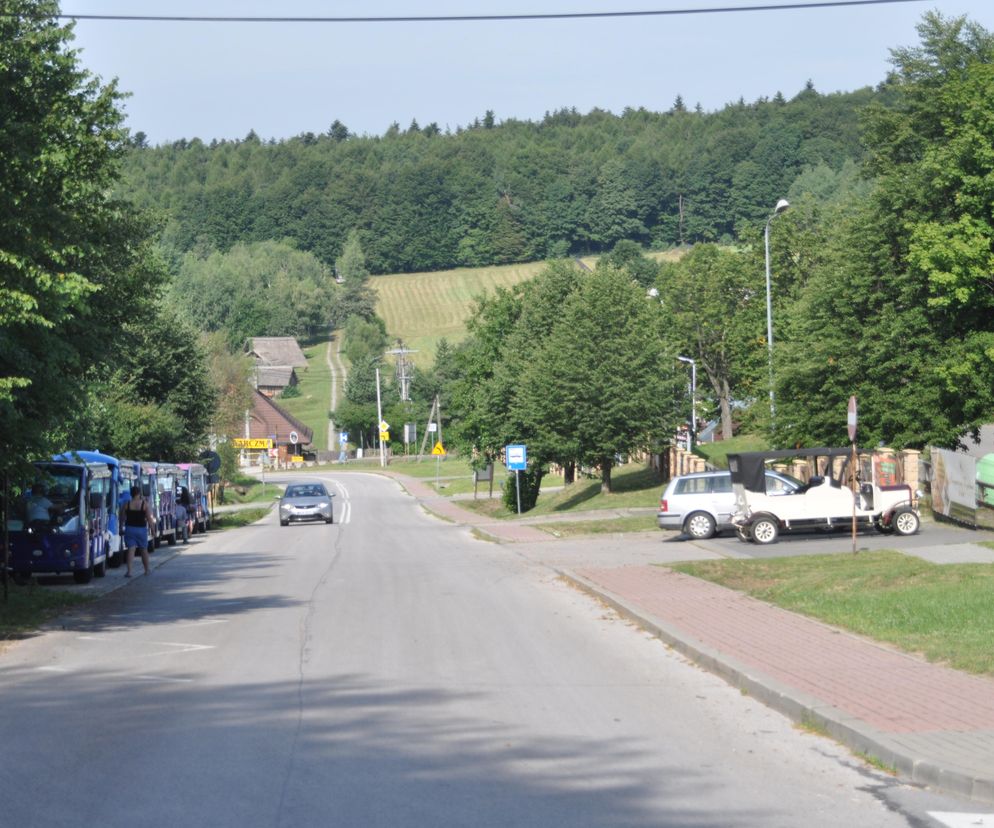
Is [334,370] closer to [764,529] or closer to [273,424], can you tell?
[273,424]

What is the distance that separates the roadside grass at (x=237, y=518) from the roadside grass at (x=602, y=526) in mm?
16105

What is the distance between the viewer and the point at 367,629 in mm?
16297

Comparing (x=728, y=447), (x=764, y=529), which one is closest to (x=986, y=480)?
(x=764, y=529)

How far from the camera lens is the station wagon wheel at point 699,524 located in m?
31.3

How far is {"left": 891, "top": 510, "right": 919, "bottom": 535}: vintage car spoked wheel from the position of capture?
2787 cm

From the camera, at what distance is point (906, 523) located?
27891mm

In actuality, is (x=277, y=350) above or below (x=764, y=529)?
above

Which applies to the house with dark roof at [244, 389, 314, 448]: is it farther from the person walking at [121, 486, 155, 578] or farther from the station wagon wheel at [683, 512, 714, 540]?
the person walking at [121, 486, 155, 578]

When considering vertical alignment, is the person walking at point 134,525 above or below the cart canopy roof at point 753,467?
below

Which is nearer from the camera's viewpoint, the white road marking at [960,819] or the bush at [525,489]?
the white road marking at [960,819]

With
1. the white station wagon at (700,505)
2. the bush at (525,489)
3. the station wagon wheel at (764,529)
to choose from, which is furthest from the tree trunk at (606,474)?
the station wagon wheel at (764,529)

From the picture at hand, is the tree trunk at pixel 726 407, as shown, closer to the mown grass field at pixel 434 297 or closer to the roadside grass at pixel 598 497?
the roadside grass at pixel 598 497

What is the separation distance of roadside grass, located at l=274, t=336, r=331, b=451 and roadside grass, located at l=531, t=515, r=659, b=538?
8839 centimetres

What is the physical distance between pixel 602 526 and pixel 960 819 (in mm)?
29380
